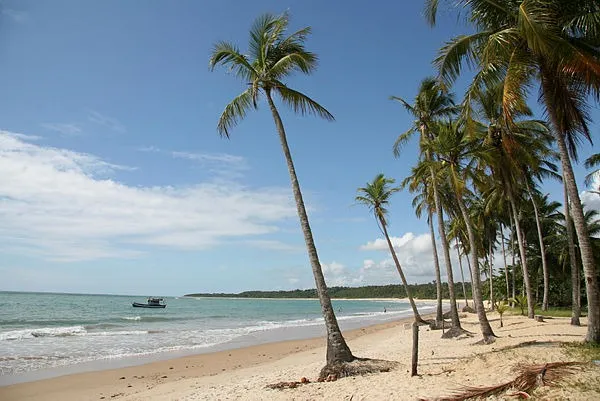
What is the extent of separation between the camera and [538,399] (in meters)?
5.64

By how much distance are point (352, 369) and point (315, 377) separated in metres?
1.15

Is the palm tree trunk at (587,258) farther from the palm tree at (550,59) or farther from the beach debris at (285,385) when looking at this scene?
the beach debris at (285,385)

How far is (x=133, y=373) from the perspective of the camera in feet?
43.5

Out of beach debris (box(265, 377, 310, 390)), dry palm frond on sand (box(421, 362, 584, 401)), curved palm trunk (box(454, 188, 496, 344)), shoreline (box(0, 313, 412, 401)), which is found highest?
curved palm trunk (box(454, 188, 496, 344))

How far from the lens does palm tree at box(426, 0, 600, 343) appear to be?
28.6 feet

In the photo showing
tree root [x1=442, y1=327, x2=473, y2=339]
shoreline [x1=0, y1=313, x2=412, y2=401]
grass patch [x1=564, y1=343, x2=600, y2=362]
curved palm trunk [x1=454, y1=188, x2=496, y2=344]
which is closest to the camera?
grass patch [x1=564, y1=343, x2=600, y2=362]

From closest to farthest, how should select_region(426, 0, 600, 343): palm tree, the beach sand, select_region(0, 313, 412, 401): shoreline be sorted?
the beach sand
select_region(426, 0, 600, 343): palm tree
select_region(0, 313, 412, 401): shoreline

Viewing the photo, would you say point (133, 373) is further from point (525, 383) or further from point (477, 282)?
point (477, 282)

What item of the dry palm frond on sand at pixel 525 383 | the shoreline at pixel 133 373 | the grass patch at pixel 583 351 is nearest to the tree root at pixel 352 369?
the dry palm frond on sand at pixel 525 383

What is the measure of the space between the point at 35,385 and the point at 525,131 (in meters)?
21.2

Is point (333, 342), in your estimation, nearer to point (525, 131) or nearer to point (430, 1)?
point (430, 1)

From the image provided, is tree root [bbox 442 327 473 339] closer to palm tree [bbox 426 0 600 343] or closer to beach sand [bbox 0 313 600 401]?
beach sand [bbox 0 313 600 401]

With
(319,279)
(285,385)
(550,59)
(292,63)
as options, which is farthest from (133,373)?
(550,59)

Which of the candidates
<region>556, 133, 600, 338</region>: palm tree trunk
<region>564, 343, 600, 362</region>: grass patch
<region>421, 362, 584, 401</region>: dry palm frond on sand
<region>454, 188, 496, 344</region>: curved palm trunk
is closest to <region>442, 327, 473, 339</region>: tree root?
<region>454, 188, 496, 344</region>: curved palm trunk
